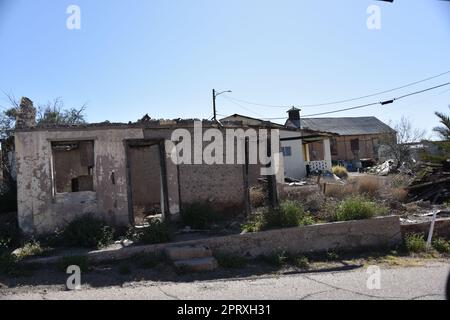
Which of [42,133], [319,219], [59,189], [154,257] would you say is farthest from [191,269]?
[59,189]

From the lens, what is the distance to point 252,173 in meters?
14.1

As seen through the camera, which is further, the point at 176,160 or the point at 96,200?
the point at 176,160

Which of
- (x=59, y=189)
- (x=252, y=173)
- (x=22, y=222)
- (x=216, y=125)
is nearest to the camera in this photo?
(x=22, y=222)

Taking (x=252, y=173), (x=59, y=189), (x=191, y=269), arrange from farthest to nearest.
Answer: (x=59, y=189)
(x=252, y=173)
(x=191, y=269)

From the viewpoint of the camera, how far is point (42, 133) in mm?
11000

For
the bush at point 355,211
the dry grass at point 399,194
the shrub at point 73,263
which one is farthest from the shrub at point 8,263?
the dry grass at point 399,194

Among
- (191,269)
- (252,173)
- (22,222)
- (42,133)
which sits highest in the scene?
(42,133)

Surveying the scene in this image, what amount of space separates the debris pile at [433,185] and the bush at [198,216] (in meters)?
8.73

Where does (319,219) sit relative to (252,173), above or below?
below

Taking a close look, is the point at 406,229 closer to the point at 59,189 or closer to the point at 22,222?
the point at 22,222

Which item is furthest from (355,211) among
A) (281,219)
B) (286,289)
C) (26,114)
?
(26,114)

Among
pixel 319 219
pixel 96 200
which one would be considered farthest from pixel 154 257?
pixel 319 219

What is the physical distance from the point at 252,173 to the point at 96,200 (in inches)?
196

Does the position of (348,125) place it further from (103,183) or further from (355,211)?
(103,183)
